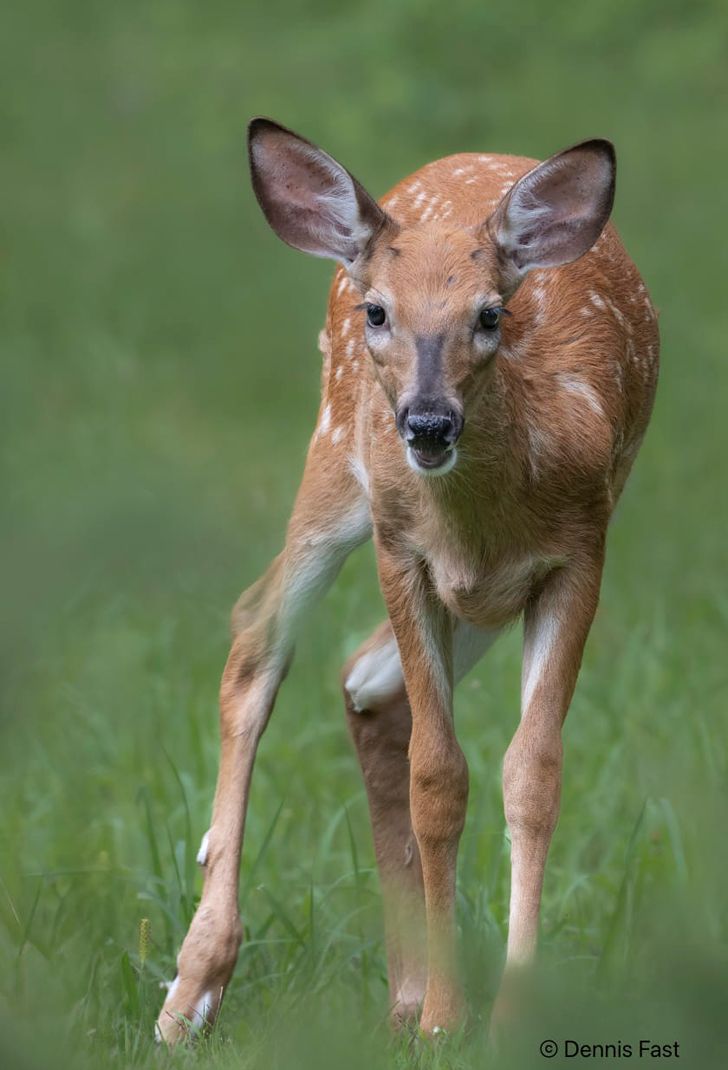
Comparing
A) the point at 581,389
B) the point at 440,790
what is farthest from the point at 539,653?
the point at 581,389

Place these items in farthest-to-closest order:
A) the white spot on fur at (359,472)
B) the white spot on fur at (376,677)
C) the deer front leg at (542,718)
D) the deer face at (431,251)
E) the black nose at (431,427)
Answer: the white spot on fur at (376,677)
the white spot on fur at (359,472)
the deer front leg at (542,718)
the deer face at (431,251)
the black nose at (431,427)

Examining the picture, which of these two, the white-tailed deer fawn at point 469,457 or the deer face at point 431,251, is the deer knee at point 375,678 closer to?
the white-tailed deer fawn at point 469,457

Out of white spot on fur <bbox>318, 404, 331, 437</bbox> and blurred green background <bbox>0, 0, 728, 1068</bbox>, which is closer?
blurred green background <bbox>0, 0, 728, 1068</bbox>

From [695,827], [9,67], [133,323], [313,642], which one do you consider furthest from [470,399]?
[313,642]

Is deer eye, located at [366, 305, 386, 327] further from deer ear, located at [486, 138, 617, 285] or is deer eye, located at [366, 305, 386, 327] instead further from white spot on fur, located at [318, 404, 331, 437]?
white spot on fur, located at [318, 404, 331, 437]

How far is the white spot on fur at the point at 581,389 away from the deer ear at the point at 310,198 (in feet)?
1.83

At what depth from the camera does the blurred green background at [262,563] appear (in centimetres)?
135

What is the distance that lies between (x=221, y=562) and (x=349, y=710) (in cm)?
408

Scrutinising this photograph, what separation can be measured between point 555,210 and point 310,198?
0.58 m

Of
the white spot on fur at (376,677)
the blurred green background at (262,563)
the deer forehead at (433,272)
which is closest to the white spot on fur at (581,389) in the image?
the deer forehead at (433,272)

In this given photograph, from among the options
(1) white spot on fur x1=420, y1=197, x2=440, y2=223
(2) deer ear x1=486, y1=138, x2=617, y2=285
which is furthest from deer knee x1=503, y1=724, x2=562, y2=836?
(1) white spot on fur x1=420, y1=197, x2=440, y2=223

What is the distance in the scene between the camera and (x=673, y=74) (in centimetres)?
1408

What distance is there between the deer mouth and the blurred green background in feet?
0.94

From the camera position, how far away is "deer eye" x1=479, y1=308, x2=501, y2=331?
4125mm
